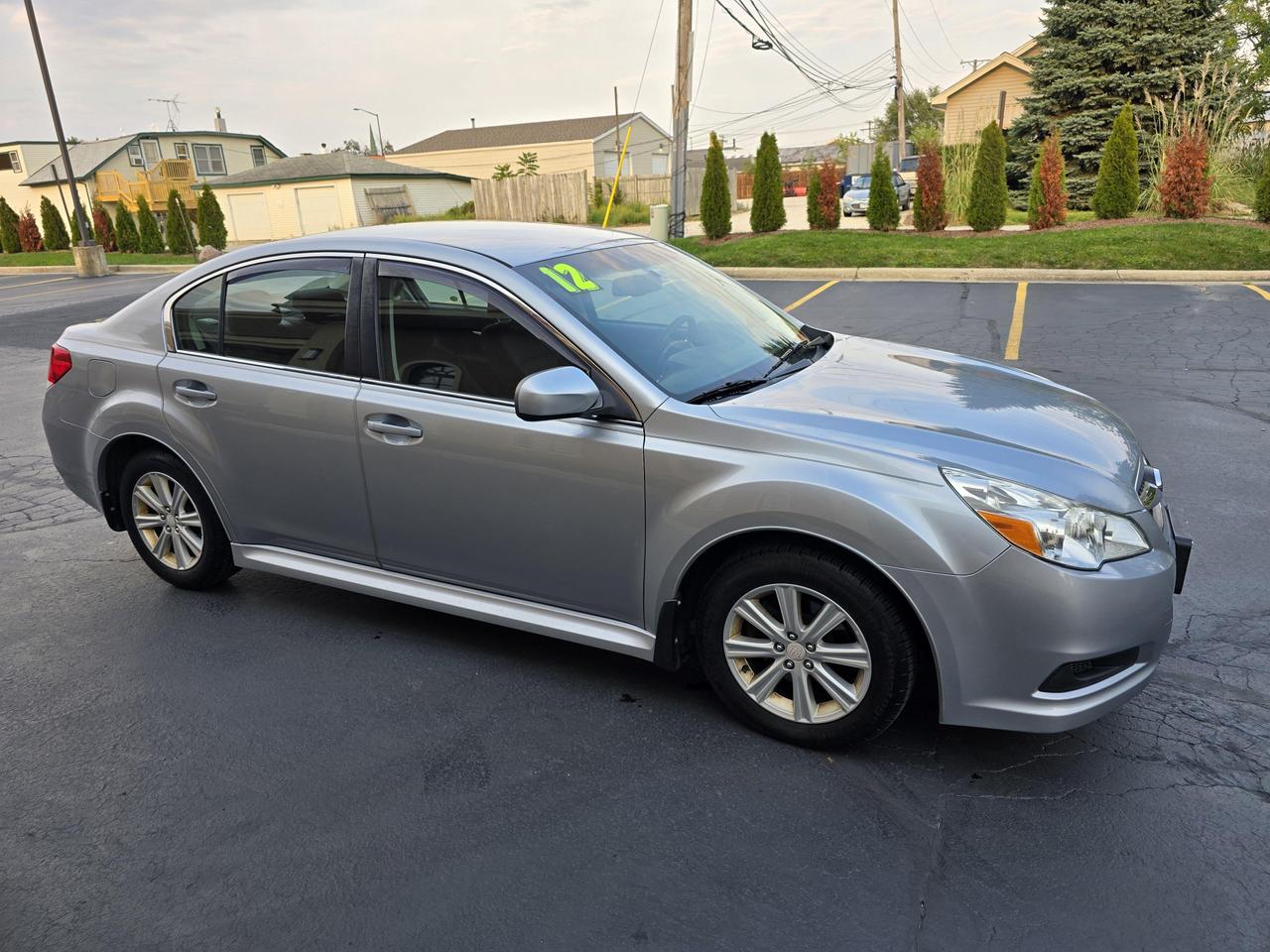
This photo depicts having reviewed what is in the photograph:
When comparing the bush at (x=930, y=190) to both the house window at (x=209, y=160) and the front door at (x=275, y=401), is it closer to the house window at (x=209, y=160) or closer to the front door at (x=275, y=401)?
the front door at (x=275, y=401)

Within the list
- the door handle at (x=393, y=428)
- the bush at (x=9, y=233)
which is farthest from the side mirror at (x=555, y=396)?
the bush at (x=9, y=233)

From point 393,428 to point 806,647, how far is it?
1.76m

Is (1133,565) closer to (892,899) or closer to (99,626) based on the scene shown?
(892,899)

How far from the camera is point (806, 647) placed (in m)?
3.17

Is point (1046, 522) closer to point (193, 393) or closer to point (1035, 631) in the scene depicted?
point (1035, 631)

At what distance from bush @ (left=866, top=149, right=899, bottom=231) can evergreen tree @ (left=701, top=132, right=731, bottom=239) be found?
304 cm

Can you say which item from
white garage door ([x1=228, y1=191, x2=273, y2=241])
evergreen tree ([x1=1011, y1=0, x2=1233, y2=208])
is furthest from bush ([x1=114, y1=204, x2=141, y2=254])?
evergreen tree ([x1=1011, y1=0, x2=1233, y2=208])

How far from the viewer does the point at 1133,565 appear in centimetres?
295

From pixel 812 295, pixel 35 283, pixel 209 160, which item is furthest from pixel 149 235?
pixel 812 295

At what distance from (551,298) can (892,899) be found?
226 centimetres

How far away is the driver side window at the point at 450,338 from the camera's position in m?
3.60

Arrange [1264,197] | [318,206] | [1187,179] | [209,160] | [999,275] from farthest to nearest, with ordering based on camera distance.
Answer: [209,160]
[318,206]
[1187,179]
[1264,197]
[999,275]

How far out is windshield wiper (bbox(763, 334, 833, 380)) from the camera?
390 centimetres

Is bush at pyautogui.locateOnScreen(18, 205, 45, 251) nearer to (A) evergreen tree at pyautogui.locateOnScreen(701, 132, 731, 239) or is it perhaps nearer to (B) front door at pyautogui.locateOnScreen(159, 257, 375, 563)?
(A) evergreen tree at pyautogui.locateOnScreen(701, 132, 731, 239)
